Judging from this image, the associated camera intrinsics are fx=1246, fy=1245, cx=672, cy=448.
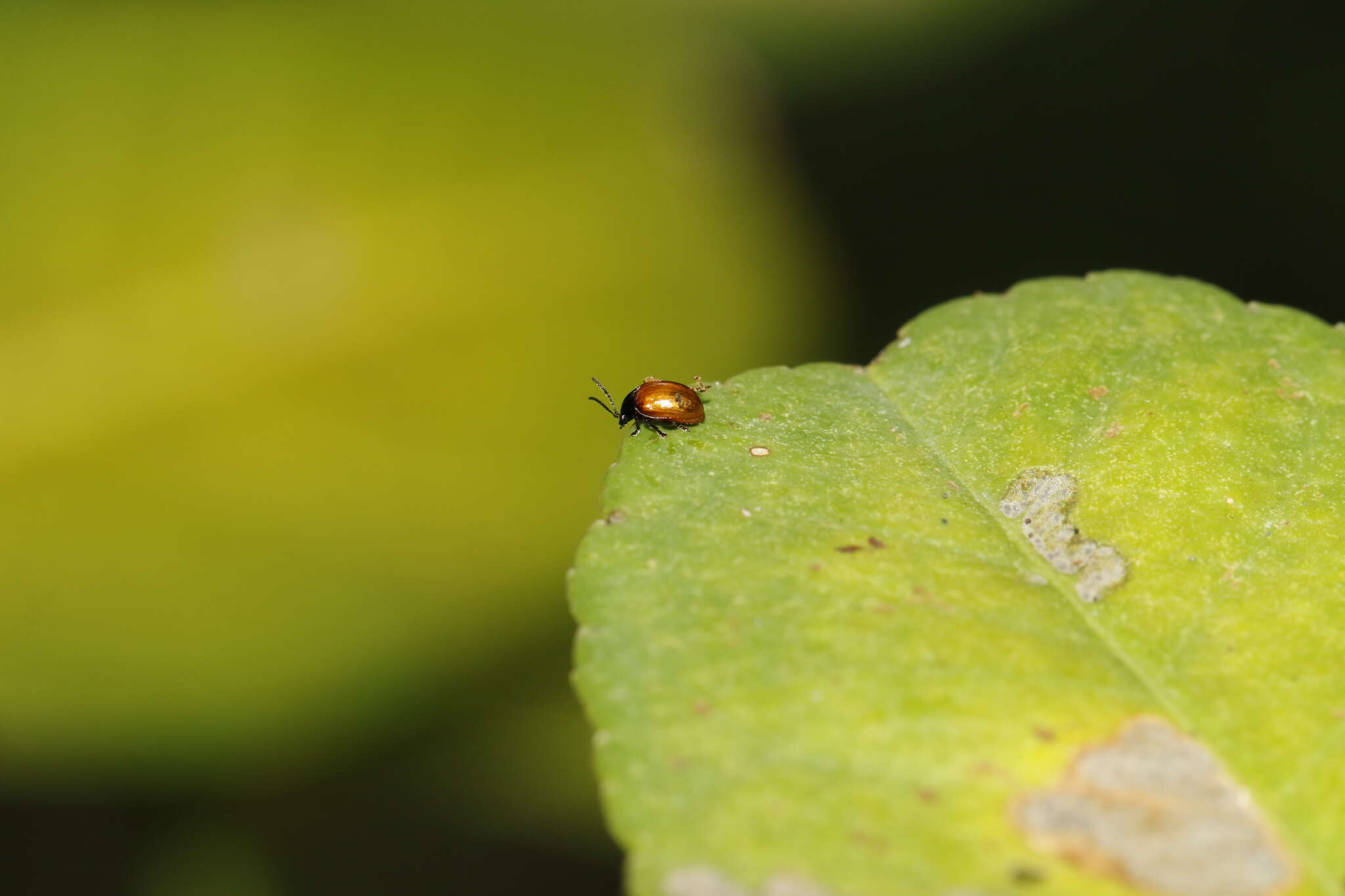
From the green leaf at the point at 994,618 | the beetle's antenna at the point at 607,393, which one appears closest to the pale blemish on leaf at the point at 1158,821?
the green leaf at the point at 994,618

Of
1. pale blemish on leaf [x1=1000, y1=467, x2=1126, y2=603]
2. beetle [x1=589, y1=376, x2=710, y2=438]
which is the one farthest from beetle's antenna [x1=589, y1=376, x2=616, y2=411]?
pale blemish on leaf [x1=1000, y1=467, x2=1126, y2=603]

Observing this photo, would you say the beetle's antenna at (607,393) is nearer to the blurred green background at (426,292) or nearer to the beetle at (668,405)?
the blurred green background at (426,292)

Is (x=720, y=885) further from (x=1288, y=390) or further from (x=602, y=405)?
(x=602, y=405)

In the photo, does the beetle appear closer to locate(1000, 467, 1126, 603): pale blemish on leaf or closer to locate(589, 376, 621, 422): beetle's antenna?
locate(1000, 467, 1126, 603): pale blemish on leaf

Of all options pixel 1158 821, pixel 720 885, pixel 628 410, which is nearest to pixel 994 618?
pixel 1158 821

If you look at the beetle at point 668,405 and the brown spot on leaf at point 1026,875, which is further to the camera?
the beetle at point 668,405
